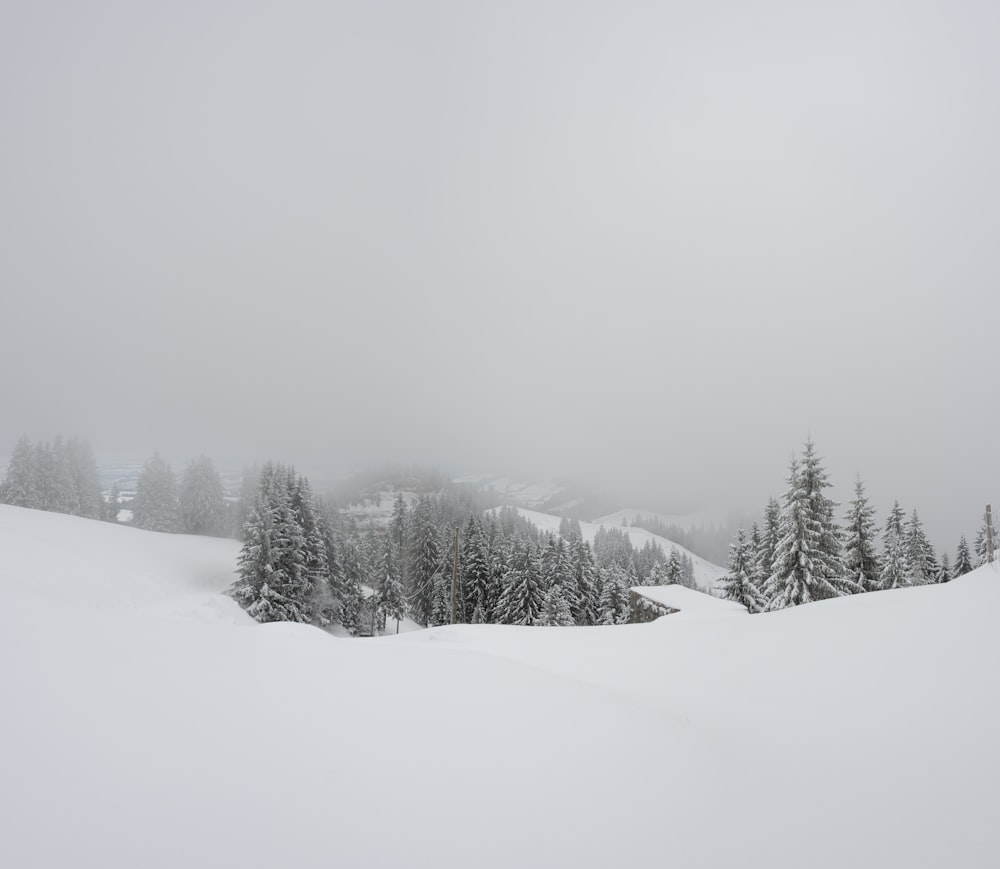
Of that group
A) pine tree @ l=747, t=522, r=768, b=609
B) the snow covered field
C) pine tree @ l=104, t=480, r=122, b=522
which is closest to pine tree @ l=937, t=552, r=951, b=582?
pine tree @ l=747, t=522, r=768, b=609

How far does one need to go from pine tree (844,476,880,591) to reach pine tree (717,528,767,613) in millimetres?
5784

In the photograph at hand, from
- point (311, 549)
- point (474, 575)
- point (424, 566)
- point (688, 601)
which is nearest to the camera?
point (688, 601)

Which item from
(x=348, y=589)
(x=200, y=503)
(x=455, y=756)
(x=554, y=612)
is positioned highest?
(x=200, y=503)

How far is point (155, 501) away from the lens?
148 ft

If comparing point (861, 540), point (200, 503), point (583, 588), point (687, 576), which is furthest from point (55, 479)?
point (687, 576)

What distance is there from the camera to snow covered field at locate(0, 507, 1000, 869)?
2652mm

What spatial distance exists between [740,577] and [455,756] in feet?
110

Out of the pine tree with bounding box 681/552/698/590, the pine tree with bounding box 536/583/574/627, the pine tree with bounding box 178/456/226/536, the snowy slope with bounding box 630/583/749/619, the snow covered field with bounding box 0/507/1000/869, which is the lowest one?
the pine tree with bounding box 681/552/698/590

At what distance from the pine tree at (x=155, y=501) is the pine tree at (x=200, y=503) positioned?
804 millimetres

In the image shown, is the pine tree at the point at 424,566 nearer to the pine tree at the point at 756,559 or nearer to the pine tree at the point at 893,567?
the pine tree at the point at 756,559

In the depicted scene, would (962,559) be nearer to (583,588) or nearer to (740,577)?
(740,577)

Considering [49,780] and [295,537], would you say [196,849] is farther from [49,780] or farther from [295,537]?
[295,537]

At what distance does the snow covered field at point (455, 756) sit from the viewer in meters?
2.65

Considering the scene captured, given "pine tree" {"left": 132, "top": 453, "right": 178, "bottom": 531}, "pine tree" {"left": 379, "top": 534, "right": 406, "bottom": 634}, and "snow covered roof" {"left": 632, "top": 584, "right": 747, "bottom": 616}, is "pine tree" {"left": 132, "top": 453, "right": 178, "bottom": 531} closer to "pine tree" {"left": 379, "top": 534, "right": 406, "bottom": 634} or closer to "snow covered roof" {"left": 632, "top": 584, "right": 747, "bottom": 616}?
"pine tree" {"left": 379, "top": 534, "right": 406, "bottom": 634}
